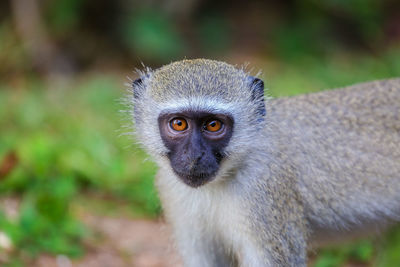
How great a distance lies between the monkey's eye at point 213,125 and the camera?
3703 mm

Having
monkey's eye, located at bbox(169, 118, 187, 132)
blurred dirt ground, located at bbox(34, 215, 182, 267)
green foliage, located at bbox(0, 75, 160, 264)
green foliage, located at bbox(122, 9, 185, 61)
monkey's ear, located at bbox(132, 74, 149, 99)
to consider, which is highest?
green foliage, located at bbox(122, 9, 185, 61)

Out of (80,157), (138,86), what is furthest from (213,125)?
(80,157)

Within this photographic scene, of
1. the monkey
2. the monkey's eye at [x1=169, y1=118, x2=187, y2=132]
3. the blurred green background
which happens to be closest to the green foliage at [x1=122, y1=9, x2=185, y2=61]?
the blurred green background

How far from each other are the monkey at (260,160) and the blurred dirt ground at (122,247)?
0.91 meters

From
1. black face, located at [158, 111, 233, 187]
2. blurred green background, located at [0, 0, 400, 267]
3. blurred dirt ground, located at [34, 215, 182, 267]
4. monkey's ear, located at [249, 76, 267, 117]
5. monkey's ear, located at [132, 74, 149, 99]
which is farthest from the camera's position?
blurred green background, located at [0, 0, 400, 267]

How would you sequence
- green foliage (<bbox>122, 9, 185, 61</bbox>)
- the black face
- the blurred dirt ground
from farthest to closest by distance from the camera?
green foliage (<bbox>122, 9, 185, 61</bbox>), the blurred dirt ground, the black face

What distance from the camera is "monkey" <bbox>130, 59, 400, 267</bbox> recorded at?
377 cm

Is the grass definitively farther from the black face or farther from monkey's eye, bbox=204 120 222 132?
monkey's eye, bbox=204 120 222 132

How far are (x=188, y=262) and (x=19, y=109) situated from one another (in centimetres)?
471

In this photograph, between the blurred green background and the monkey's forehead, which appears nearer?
the monkey's forehead

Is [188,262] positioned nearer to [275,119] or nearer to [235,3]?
[275,119]

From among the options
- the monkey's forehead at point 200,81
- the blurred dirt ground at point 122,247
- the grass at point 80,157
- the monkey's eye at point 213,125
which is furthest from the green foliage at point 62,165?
the monkey's eye at point 213,125

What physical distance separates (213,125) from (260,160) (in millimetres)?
462

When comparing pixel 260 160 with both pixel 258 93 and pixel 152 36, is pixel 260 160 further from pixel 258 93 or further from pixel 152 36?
pixel 152 36
